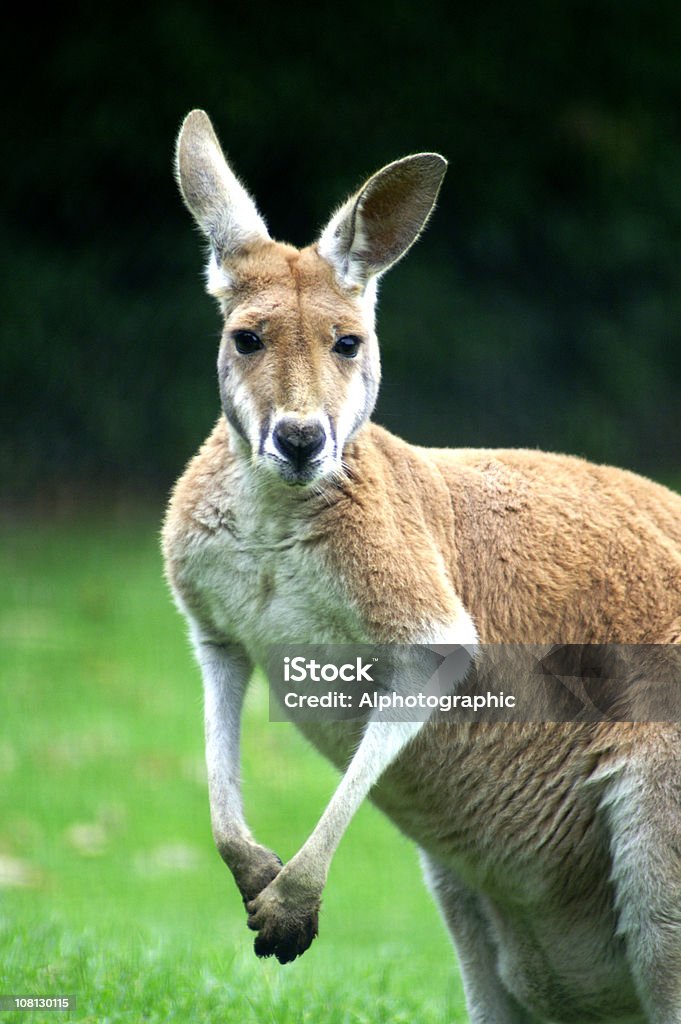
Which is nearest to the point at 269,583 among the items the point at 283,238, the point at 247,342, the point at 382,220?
the point at 247,342

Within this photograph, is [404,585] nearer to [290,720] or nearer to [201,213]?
[290,720]

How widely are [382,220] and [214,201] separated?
16.6 inches

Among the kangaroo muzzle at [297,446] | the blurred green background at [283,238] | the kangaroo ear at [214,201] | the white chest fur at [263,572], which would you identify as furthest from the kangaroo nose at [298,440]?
the blurred green background at [283,238]

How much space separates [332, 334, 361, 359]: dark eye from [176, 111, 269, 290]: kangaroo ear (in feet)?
1.25

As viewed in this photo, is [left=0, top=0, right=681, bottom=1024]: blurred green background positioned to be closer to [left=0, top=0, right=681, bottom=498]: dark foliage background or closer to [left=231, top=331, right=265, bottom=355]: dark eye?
[left=0, top=0, right=681, bottom=498]: dark foliage background

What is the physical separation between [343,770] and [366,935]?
308 centimetres

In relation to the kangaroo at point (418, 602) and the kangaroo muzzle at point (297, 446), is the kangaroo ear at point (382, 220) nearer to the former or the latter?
the kangaroo at point (418, 602)

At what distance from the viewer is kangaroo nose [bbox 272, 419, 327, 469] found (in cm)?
331

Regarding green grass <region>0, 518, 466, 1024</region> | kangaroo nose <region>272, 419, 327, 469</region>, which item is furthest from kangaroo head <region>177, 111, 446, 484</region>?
green grass <region>0, 518, 466, 1024</region>

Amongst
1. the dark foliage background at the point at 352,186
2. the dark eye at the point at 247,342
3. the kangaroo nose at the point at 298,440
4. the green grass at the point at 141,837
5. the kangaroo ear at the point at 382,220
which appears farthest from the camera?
the dark foliage background at the point at 352,186

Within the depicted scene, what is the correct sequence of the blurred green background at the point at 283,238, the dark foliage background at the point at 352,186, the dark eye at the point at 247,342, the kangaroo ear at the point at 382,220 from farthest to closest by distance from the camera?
the dark foliage background at the point at 352,186 → the blurred green background at the point at 283,238 → the kangaroo ear at the point at 382,220 → the dark eye at the point at 247,342

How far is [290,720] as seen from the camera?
12.3 feet

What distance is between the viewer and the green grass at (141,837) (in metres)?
4.28

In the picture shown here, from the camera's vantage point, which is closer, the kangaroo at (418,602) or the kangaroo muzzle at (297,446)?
the kangaroo muzzle at (297,446)
